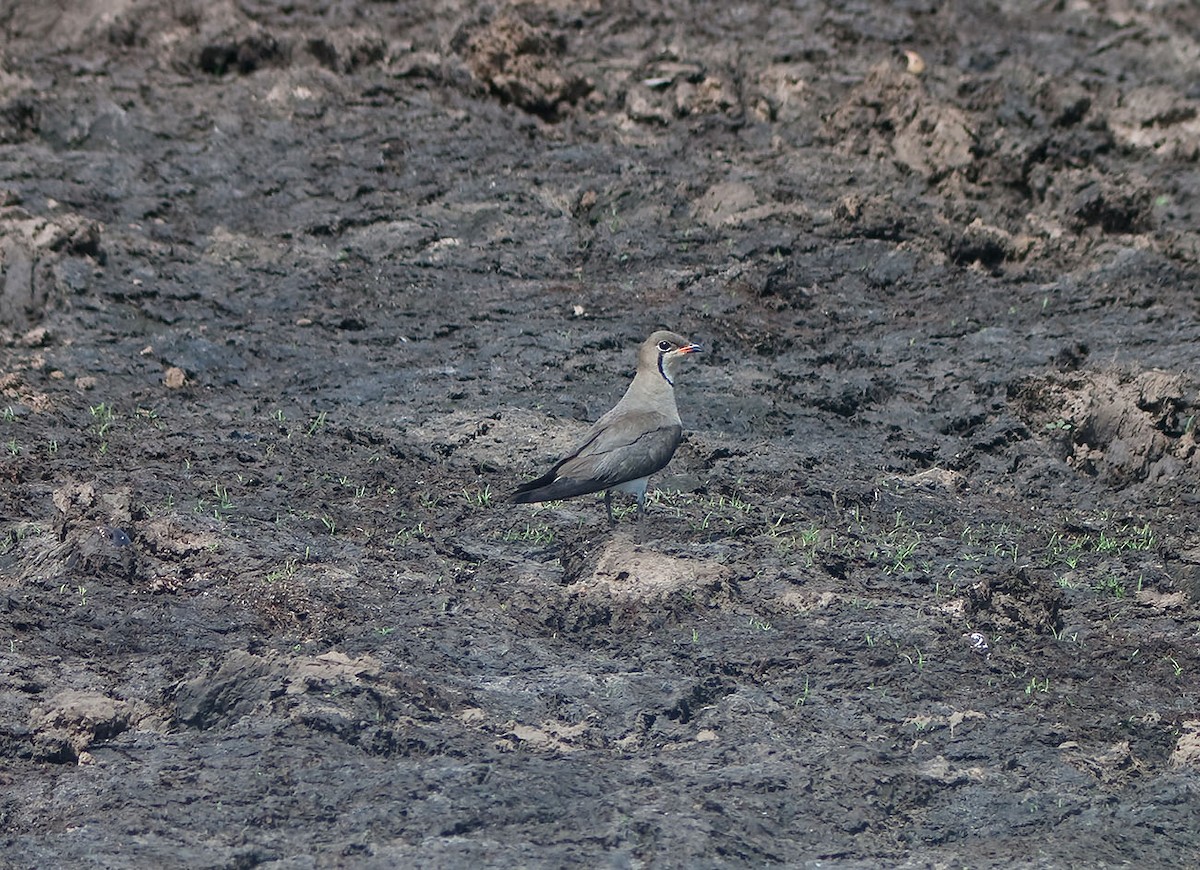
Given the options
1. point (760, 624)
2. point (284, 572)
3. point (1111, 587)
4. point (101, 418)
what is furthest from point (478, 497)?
point (1111, 587)

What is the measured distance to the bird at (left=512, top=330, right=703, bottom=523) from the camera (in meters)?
9.07

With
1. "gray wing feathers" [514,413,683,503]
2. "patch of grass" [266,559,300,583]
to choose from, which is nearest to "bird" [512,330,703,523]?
"gray wing feathers" [514,413,683,503]

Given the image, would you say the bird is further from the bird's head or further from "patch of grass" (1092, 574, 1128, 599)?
"patch of grass" (1092, 574, 1128, 599)

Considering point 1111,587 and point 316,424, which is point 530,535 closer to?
point 316,424

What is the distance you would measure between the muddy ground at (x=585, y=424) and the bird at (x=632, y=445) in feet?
1.25

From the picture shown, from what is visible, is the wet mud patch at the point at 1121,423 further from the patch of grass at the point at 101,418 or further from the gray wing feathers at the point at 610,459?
the patch of grass at the point at 101,418

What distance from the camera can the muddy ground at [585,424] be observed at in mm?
6859

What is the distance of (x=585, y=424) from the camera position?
11.1 metres

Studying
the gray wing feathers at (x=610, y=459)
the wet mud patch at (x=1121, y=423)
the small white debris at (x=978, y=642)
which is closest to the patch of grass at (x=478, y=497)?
the gray wing feathers at (x=610, y=459)

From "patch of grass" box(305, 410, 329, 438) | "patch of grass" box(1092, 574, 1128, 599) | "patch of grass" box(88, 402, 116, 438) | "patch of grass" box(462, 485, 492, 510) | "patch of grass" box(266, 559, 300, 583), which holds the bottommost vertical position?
"patch of grass" box(88, 402, 116, 438)

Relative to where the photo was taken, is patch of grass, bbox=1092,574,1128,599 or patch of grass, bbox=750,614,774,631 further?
patch of grass, bbox=1092,574,1128,599

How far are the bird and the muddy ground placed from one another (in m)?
0.38

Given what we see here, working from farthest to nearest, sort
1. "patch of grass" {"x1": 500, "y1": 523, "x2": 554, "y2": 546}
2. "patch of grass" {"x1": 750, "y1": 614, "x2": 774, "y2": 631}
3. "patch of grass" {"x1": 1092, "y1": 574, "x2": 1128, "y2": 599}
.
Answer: "patch of grass" {"x1": 500, "y1": 523, "x2": 554, "y2": 546}, "patch of grass" {"x1": 1092, "y1": 574, "x2": 1128, "y2": 599}, "patch of grass" {"x1": 750, "y1": 614, "x2": 774, "y2": 631}

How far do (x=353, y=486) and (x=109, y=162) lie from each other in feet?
18.5
